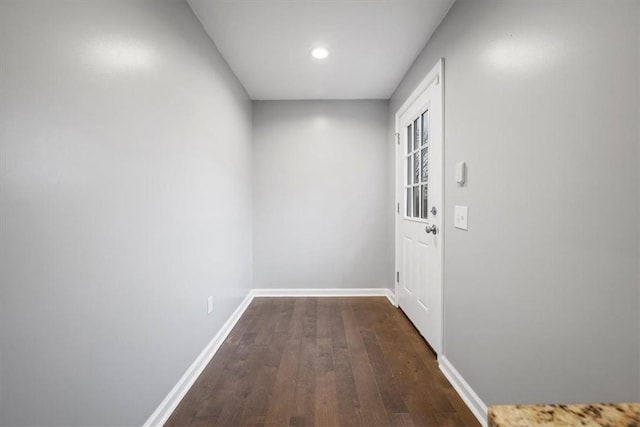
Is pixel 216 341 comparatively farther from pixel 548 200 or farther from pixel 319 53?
pixel 319 53

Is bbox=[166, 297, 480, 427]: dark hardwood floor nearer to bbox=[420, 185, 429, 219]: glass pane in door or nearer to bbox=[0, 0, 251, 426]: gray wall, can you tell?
bbox=[0, 0, 251, 426]: gray wall

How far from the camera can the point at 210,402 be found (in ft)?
5.30

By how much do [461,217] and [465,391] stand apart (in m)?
1.00

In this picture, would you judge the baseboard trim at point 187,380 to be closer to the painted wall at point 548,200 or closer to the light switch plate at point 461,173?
the painted wall at point 548,200

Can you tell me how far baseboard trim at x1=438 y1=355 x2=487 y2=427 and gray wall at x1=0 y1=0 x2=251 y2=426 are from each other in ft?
5.44

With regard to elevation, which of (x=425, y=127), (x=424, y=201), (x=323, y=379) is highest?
(x=425, y=127)

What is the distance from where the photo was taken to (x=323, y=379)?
5.99ft

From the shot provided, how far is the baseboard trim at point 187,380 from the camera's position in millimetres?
1435

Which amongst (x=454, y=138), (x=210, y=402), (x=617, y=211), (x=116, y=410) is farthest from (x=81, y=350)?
(x=454, y=138)

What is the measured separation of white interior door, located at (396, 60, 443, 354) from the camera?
6.63 feet

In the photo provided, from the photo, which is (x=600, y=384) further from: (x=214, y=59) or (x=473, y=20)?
(x=214, y=59)

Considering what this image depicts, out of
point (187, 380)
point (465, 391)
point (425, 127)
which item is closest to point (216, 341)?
point (187, 380)

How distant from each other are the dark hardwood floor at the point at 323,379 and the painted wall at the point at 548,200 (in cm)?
32

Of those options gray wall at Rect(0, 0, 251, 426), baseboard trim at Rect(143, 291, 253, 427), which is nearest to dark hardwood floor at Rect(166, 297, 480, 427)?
baseboard trim at Rect(143, 291, 253, 427)
